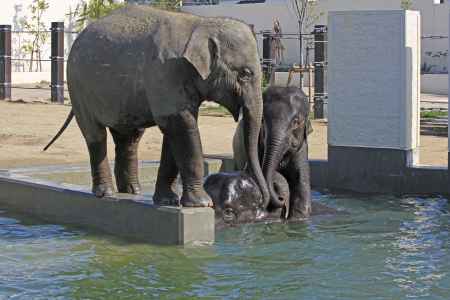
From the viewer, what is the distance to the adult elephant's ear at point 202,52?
27.5 ft

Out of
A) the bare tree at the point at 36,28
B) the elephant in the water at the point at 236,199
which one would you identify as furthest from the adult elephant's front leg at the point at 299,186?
the bare tree at the point at 36,28

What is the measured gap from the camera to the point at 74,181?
12086 mm

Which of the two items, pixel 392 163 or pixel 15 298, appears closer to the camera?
pixel 15 298

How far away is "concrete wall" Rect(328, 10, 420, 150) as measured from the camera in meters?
12.4

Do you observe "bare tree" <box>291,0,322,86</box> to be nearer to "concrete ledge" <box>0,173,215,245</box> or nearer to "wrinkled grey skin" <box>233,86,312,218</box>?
"wrinkled grey skin" <box>233,86,312,218</box>

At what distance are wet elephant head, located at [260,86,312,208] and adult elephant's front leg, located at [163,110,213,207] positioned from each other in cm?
134

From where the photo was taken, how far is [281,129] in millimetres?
10289

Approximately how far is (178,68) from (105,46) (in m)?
0.79

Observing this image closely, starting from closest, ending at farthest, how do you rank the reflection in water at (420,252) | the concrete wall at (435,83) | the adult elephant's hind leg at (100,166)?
1. the reflection in water at (420,252)
2. the adult elephant's hind leg at (100,166)
3. the concrete wall at (435,83)

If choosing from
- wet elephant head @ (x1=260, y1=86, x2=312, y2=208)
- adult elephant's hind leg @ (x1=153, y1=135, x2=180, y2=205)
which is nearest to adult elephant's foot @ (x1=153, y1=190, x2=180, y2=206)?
adult elephant's hind leg @ (x1=153, y1=135, x2=180, y2=205)

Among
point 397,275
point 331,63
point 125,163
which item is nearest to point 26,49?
point 331,63

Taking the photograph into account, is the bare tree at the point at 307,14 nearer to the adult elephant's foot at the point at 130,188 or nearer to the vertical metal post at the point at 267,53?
the vertical metal post at the point at 267,53

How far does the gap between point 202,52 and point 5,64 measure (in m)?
17.2

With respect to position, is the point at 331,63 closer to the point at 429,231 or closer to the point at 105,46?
the point at 429,231
